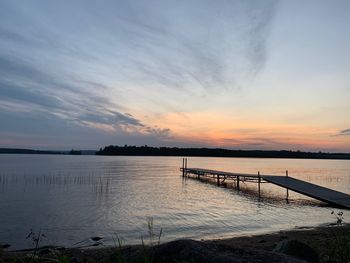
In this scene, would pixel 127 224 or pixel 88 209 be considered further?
pixel 88 209

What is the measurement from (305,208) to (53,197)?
21.7 meters

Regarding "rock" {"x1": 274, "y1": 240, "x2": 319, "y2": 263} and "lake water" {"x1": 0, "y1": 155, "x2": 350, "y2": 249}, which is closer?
"rock" {"x1": 274, "y1": 240, "x2": 319, "y2": 263}

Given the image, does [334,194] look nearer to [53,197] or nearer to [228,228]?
[228,228]

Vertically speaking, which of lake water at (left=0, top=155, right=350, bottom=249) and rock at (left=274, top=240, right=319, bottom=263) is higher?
rock at (left=274, top=240, right=319, bottom=263)

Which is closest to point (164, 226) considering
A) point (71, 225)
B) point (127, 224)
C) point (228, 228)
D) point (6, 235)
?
point (127, 224)

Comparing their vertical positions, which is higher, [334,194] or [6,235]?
[334,194]

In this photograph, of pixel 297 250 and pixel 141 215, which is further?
pixel 141 215

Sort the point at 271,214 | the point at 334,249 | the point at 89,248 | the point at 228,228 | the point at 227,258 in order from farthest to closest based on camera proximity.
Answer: the point at 271,214
the point at 228,228
the point at 89,248
the point at 334,249
the point at 227,258

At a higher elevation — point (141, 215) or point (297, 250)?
point (297, 250)

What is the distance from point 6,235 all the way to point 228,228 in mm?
11659

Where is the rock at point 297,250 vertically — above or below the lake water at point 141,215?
above

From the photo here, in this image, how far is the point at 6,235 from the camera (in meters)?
18.7

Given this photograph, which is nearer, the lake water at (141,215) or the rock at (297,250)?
the rock at (297,250)

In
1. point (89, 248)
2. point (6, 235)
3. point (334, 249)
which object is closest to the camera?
point (334, 249)
